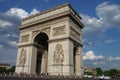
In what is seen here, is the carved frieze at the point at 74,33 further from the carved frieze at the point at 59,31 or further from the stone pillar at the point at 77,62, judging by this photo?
the stone pillar at the point at 77,62

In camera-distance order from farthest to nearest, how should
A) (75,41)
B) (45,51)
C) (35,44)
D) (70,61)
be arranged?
(45,51), (35,44), (75,41), (70,61)

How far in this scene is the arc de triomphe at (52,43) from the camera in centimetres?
2028

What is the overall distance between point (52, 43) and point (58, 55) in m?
2.34

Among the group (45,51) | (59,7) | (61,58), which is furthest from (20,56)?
(59,7)

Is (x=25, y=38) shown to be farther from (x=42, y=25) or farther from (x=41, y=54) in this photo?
(x=42, y=25)

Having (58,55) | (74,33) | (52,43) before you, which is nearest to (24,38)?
(52,43)

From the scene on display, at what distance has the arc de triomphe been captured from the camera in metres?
20.3

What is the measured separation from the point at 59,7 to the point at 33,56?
9129mm

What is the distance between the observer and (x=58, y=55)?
20.6m

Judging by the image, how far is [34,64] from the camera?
79.0ft

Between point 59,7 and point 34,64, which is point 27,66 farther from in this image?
point 59,7

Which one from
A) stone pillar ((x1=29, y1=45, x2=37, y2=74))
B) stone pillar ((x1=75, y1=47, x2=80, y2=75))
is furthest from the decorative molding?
stone pillar ((x1=75, y1=47, x2=80, y2=75))

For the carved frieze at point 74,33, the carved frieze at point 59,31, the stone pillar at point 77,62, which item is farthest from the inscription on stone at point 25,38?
the stone pillar at point 77,62

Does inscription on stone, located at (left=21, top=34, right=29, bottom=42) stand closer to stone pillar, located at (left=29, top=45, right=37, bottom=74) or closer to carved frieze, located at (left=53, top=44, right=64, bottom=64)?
stone pillar, located at (left=29, top=45, right=37, bottom=74)
